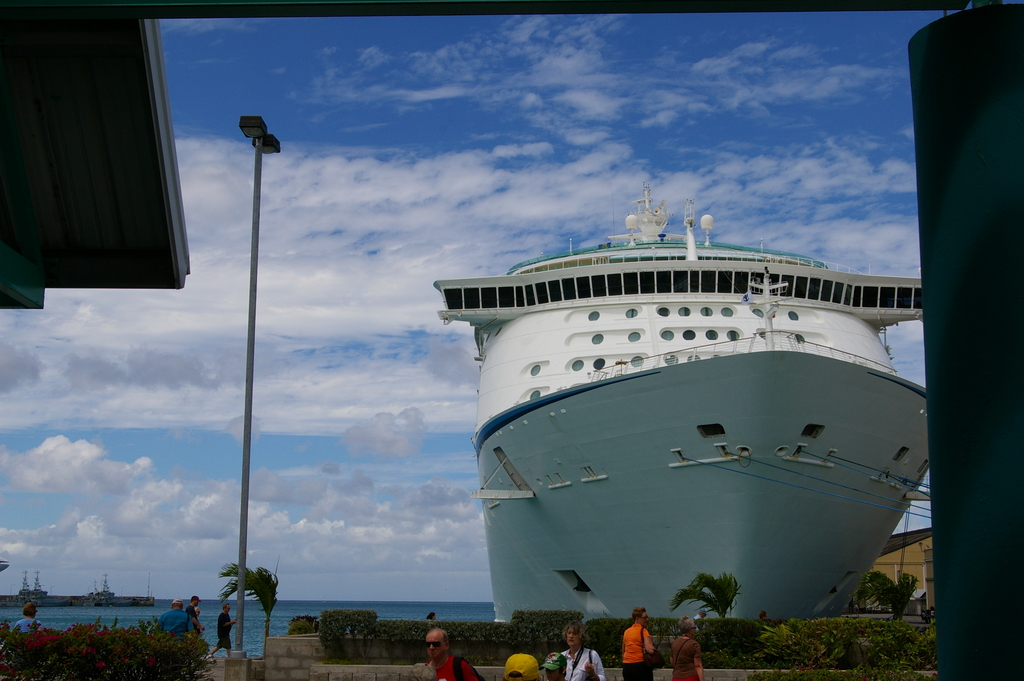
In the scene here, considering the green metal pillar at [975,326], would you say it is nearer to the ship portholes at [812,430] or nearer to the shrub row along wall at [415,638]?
the shrub row along wall at [415,638]

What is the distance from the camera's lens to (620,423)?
2058 cm

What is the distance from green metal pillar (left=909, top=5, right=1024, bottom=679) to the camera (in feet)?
9.38

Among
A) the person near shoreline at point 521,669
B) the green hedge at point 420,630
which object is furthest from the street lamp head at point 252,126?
the person near shoreline at point 521,669

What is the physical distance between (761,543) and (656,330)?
684 centimetres

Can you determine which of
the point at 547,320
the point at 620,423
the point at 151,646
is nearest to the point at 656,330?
the point at 547,320

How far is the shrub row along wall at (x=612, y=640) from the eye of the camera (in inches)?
567

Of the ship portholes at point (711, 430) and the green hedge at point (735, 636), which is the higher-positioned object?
the ship portholes at point (711, 430)

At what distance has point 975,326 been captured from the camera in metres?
2.95

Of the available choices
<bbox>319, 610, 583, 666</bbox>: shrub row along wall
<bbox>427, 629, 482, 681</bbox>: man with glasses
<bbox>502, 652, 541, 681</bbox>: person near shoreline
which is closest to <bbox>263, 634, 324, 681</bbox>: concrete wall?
<bbox>319, 610, 583, 666</bbox>: shrub row along wall

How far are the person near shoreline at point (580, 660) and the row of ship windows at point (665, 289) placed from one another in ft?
60.6

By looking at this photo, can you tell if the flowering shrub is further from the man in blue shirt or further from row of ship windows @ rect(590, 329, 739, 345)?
row of ship windows @ rect(590, 329, 739, 345)

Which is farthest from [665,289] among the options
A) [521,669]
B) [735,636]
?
[521,669]

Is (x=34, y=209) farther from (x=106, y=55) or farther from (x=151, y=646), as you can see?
(x=151, y=646)

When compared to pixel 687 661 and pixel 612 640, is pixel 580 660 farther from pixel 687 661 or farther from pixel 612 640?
pixel 612 640
